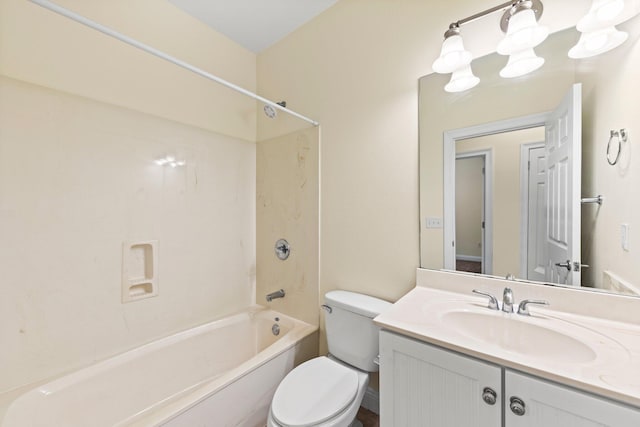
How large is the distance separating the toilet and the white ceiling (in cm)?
194

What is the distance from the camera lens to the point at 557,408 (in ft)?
2.11

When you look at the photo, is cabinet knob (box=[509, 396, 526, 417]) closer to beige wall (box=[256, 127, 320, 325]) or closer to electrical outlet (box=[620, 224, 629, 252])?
electrical outlet (box=[620, 224, 629, 252])

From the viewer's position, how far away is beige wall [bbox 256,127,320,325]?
186 cm

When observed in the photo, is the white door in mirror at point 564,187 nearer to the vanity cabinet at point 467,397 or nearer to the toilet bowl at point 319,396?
the vanity cabinet at point 467,397

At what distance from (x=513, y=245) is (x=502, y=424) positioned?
750mm

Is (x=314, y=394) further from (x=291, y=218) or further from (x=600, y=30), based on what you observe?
(x=600, y=30)

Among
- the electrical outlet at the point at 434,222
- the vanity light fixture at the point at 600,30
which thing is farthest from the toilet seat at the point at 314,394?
the vanity light fixture at the point at 600,30

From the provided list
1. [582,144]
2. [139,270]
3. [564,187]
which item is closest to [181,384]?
[139,270]

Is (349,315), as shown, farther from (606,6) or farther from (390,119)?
(606,6)

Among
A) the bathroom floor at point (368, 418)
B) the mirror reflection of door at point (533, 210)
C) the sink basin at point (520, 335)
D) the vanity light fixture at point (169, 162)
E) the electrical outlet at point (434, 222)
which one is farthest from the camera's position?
the vanity light fixture at point (169, 162)

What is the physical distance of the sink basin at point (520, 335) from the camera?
840mm

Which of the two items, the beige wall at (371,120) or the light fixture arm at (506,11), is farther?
the beige wall at (371,120)

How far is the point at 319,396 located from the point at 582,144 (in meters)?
1.55

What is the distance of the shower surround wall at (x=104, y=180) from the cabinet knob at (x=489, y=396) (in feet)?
5.88
